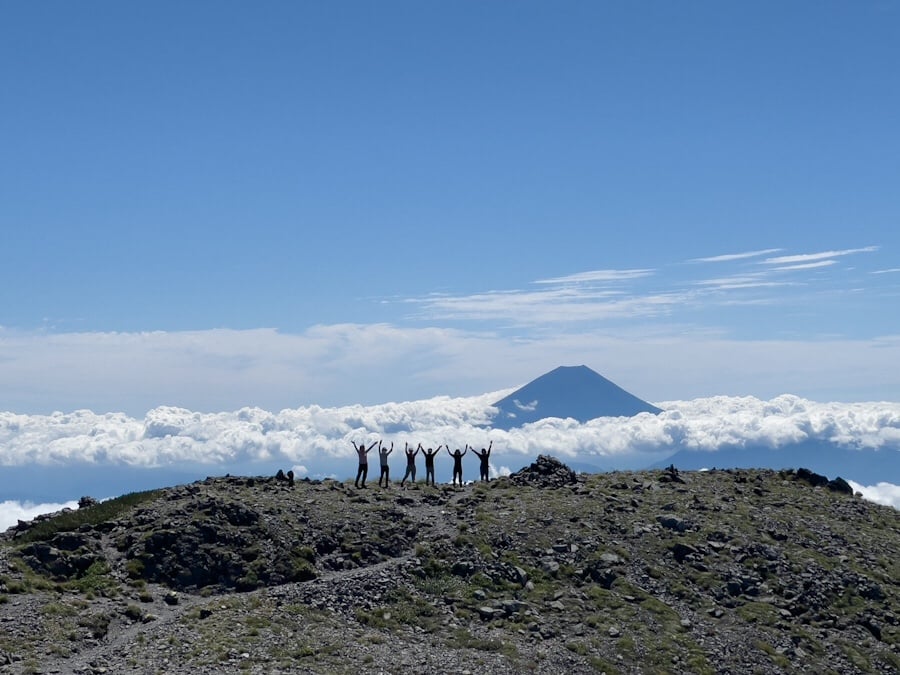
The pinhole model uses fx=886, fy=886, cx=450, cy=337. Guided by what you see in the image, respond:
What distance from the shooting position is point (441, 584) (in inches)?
1873

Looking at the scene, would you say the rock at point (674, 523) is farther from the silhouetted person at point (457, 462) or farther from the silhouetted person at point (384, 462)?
the silhouetted person at point (384, 462)

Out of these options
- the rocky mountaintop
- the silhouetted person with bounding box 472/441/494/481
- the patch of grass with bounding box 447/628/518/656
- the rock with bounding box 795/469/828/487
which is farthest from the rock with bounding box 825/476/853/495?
the patch of grass with bounding box 447/628/518/656

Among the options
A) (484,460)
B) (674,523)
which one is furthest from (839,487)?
(484,460)

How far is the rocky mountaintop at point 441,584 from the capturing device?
39.8 metres

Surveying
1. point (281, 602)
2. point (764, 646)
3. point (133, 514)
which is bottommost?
point (764, 646)

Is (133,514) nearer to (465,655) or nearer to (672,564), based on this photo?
(465,655)

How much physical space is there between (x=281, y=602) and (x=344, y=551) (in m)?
8.25

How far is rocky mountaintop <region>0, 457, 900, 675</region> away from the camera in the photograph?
131 feet

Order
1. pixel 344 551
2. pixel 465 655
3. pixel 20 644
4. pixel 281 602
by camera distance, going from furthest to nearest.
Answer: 1. pixel 344 551
2. pixel 281 602
3. pixel 465 655
4. pixel 20 644

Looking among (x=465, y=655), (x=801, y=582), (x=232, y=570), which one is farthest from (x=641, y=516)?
(x=232, y=570)

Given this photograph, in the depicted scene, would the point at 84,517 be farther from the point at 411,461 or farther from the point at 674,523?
the point at 674,523

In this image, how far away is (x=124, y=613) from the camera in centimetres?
4234

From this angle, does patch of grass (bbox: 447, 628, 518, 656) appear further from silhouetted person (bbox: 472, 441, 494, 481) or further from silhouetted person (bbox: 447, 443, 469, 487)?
silhouetted person (bbox: 447, 443, 469, 487)

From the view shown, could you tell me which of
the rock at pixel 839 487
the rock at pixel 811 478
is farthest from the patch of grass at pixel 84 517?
the rock at pixel 839 487
